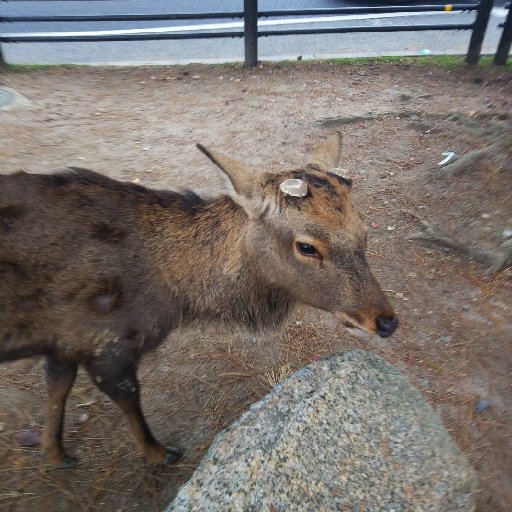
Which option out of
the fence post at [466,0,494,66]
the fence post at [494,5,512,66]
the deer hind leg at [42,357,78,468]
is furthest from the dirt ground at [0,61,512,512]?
the fence post at [466,0,494,66]

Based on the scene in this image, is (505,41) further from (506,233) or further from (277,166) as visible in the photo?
(506,233)

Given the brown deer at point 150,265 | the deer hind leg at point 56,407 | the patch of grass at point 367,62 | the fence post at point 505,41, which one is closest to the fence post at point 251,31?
the patch of grass at point 367,62

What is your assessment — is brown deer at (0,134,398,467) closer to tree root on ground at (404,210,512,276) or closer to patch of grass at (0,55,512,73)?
tree root on ground at (404,210,512,276)

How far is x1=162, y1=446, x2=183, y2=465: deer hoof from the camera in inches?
144

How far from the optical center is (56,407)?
362cm

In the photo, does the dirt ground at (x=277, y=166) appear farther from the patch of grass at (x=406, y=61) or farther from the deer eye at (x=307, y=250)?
the deer eye at (x=307, y=250)

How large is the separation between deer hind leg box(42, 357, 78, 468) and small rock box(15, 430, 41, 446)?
211 millimetres

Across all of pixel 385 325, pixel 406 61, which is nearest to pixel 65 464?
pixel 385 325

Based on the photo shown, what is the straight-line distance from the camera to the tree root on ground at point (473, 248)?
4.87 metres

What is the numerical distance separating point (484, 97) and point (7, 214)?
777 centimetres

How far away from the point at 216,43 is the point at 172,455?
398 inches

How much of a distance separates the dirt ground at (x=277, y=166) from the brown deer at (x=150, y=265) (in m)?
0.35

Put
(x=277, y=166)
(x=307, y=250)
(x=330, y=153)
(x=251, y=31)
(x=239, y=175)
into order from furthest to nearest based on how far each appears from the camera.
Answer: (x=251, y=31) → (x=277, y=166) → (x=330, y=153) → (x=239, y=175) → (x=307, y=250)

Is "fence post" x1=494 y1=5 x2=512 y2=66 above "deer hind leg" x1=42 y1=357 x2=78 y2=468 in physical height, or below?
above
